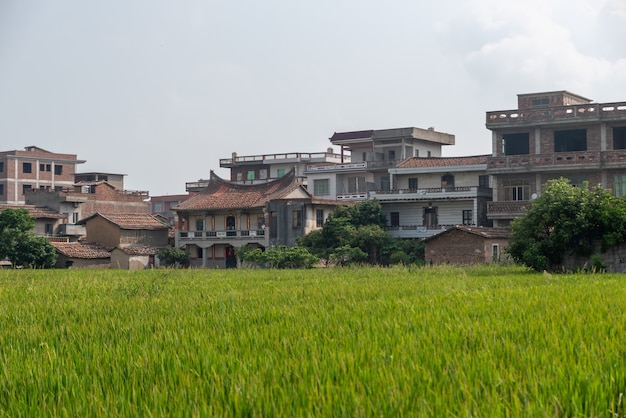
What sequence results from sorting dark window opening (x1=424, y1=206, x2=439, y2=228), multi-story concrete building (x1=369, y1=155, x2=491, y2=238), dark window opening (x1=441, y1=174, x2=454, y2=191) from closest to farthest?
multi-story concrete building (x1=369, y1=155, x2=491, y2=238) → dark window opening (x1=424, y1=206, x2=439, y2=228) → dark window opening (x1=441, y1=174, x2=454, y2=191)

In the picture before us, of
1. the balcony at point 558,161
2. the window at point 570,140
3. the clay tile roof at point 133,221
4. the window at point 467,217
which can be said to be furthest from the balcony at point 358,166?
the window at point 570,140

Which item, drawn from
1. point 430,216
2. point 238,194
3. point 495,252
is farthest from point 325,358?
point 238,194

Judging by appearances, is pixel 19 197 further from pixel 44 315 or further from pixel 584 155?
pixel 44 315

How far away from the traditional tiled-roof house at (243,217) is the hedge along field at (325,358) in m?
36.6

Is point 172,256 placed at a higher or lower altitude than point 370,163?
lower

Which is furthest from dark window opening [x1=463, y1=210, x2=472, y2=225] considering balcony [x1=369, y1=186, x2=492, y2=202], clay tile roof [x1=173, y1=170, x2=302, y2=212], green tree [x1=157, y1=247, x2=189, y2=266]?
green tree [x1=157, y1=247, x2=189, y2=266]

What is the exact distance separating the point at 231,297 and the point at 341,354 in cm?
1042

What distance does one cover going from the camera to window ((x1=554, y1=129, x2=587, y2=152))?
46653mm

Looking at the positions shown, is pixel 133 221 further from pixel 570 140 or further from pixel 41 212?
pixel 570 140

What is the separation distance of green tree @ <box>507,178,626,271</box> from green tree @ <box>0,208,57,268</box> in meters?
29.5

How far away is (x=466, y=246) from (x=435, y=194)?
32.0 feet

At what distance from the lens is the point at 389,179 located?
59.8 m

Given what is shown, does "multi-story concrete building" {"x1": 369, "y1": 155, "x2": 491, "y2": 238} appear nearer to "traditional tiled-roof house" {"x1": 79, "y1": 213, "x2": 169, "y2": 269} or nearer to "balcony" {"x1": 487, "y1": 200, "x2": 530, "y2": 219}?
"balcony" {"x1": 487, "y1": 200, "x2": 530, "y2": 219}

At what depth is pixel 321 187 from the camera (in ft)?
205
